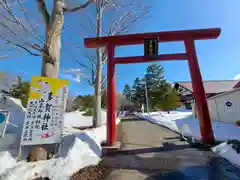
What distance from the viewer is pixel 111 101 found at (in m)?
5.09

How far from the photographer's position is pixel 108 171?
3146 millimetres

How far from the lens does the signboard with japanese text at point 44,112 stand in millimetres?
3533

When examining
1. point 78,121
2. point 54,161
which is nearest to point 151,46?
point 54,161

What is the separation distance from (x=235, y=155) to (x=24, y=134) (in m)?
5.40

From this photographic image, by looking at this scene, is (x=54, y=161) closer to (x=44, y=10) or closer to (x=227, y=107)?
(x=44, y=10)

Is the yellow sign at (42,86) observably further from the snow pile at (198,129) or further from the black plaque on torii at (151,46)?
the snow pile at (198,129)

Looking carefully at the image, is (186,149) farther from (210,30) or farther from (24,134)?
(24,134)

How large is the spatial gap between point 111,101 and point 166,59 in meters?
2.75

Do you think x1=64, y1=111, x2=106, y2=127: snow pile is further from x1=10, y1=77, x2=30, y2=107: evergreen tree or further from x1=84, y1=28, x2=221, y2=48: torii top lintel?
x1=10, y1=77, x2=30, y2=107: evergreen tree

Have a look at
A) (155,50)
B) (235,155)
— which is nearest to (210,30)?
(155,50)

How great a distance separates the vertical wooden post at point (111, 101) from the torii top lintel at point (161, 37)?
1.03ft

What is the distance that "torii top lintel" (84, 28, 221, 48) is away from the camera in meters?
5.16

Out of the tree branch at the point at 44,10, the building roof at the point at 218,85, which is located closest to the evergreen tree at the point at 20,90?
the tree branch at the point at 44,10

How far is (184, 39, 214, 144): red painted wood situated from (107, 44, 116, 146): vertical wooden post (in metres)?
3.01
